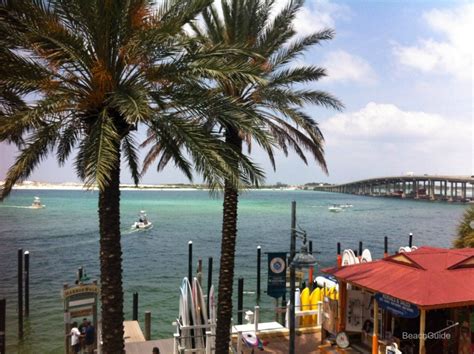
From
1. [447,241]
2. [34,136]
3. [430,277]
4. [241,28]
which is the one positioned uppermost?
[241,28]

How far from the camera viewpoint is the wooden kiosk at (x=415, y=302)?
984 centimetres

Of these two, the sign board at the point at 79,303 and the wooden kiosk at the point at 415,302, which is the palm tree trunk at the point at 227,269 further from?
the sign board at the point at 79,303

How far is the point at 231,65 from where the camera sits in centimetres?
825

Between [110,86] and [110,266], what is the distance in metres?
3.46

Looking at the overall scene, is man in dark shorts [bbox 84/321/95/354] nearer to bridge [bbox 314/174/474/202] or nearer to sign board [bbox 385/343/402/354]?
sign board [bbox 385/343/402/354]

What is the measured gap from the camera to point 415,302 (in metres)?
9.42

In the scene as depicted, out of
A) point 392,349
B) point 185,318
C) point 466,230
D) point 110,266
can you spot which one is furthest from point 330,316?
point 466,230

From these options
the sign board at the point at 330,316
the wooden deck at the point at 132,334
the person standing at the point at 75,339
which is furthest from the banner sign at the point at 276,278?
the person standing at the point at 75,339

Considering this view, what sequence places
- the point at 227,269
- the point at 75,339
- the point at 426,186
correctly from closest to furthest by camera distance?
the point at 227,269, the point at 75,339, the point at 426,186

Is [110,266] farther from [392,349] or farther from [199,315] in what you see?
[392,349]

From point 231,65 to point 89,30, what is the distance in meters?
2.77

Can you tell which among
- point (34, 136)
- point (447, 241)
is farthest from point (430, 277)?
point (447, 241)

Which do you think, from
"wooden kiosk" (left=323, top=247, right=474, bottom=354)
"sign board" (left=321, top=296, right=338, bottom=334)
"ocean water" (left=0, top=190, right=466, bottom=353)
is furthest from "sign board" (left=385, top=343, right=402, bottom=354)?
"ocean water" (left=0, top=190, right=466, bottom=353)

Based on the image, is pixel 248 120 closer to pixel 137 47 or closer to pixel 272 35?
pixel 137 47
